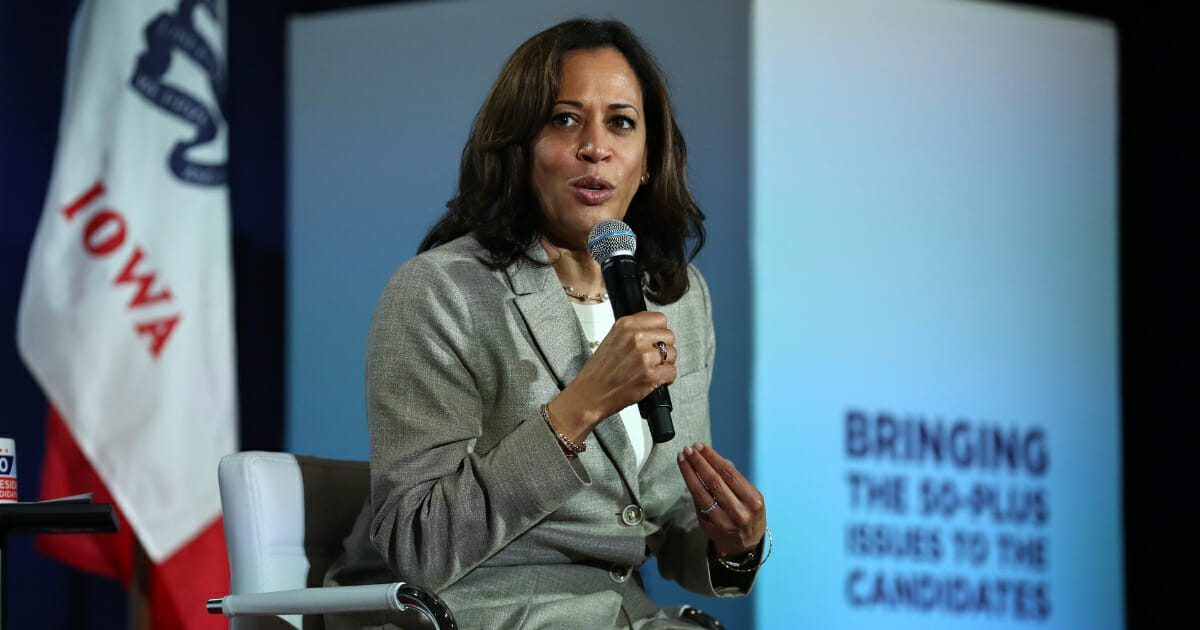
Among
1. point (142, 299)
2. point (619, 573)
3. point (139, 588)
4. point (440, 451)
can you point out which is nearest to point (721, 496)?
point (619, 573)

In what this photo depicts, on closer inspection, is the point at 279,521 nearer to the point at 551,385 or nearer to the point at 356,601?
the point at 356,601

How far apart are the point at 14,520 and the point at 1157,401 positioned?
3522mm

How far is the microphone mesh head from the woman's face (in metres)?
0.15

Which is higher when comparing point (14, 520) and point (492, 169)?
point (492, 169)

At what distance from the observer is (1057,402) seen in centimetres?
394

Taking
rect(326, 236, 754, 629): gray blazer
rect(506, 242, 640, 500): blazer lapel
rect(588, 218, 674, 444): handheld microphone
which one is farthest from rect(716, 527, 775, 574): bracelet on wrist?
rect(588, 218, 674, 444): handheld microphone

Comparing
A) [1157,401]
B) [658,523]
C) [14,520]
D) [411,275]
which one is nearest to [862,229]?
[1157,401]

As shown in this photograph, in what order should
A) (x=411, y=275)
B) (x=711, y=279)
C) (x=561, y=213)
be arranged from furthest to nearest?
(x=711, y=279)
(x=561, y=213)
(x=411, y=275)

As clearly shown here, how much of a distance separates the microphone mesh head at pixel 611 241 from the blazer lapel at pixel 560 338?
114 mm

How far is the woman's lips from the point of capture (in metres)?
1.85

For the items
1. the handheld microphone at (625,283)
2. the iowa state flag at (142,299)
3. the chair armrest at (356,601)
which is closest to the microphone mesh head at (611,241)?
the handheld microphone at (625,283)

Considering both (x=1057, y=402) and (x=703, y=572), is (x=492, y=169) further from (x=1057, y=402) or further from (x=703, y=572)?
(x=1057, y=402)

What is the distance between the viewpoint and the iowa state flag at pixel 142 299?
314 cm

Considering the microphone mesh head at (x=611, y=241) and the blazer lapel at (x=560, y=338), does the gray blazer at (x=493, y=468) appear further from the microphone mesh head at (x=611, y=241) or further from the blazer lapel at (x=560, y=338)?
the microphone mesh head at (x=611, y=241)
